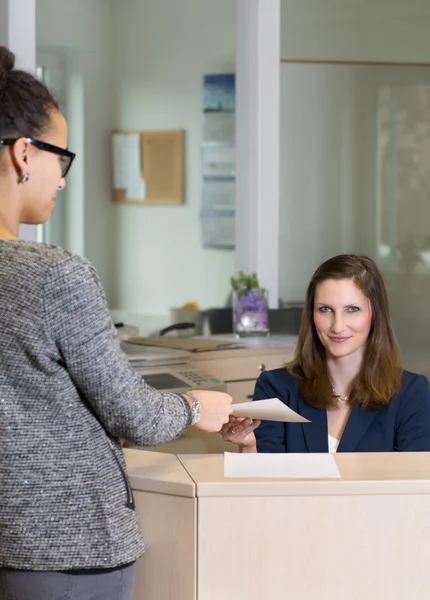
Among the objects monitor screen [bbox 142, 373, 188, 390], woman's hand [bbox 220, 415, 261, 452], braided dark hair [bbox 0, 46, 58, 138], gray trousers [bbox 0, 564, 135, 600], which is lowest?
monitor screen [bbox 142, 373, 188, 390]

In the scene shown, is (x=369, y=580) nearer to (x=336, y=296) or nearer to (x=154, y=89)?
(x=336, y=296)

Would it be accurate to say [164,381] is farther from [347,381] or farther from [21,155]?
[21,155]

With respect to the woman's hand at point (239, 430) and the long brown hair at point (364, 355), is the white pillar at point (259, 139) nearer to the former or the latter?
the long brown hair at point (364, 355)

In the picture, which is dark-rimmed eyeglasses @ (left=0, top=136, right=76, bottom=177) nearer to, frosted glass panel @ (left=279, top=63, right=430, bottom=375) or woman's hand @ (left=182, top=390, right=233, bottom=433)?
woman's hand @ (left=182, top=390, right=233, bottom=433)

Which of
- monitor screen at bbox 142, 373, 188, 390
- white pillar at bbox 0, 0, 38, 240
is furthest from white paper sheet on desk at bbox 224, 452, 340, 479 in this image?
white pillar at bbox 0, 0, 38, 240

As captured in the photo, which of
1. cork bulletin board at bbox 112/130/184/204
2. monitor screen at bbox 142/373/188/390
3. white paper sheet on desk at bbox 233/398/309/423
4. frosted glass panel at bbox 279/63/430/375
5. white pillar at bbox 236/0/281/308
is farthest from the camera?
cork bulletin board at bbox 112/130/184/204

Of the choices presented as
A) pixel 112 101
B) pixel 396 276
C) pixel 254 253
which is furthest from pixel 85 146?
pixel 396 276

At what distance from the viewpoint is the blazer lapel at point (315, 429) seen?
7.39 feet

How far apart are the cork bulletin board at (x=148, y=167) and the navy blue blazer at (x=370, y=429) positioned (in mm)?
3228

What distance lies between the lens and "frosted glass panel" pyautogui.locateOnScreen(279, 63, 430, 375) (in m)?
4.50

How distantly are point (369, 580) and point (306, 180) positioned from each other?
314 centimetres

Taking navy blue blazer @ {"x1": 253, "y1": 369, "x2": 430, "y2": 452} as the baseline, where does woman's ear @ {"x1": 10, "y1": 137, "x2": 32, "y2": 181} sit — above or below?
above

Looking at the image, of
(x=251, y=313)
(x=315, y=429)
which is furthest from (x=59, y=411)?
(x=251, y=313)

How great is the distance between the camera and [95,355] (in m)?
1.27
